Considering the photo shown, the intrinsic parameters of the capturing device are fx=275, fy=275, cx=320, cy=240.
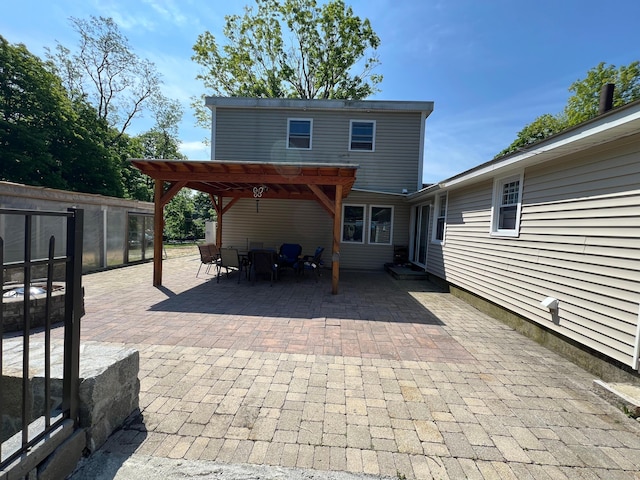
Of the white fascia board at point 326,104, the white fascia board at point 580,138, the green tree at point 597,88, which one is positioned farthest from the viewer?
the green tree at point 597,88

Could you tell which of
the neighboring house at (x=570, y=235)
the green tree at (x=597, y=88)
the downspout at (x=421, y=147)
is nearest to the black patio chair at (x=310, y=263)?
the neighboring house at (x=570, y=235)

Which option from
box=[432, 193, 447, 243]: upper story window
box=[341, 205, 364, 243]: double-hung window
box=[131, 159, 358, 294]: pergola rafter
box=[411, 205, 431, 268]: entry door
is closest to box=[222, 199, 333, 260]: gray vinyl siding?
box=[341, 205, 364, 243]: double-hung window

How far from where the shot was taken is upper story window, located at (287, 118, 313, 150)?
398 inches

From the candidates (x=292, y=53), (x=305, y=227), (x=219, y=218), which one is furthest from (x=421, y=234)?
(x=292, y=53)

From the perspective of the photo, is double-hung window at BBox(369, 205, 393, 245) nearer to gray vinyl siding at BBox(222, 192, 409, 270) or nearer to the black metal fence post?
gray vinyl siding at BBox(222, 192, 409, 270)

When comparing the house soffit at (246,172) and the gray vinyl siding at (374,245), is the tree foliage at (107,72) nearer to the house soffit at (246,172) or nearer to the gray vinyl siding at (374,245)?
the house soffit at (246,172)

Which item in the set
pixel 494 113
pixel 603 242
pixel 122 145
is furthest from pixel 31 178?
pixel 494 113

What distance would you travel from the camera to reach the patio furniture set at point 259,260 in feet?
23.8

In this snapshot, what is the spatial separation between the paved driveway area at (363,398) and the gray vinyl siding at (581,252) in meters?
0.55

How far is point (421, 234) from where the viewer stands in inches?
368

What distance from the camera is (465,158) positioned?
1548 centimetres

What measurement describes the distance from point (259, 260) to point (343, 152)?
17.4 feet

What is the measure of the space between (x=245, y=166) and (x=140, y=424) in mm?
4868

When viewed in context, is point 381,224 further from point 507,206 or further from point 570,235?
point 570,235
